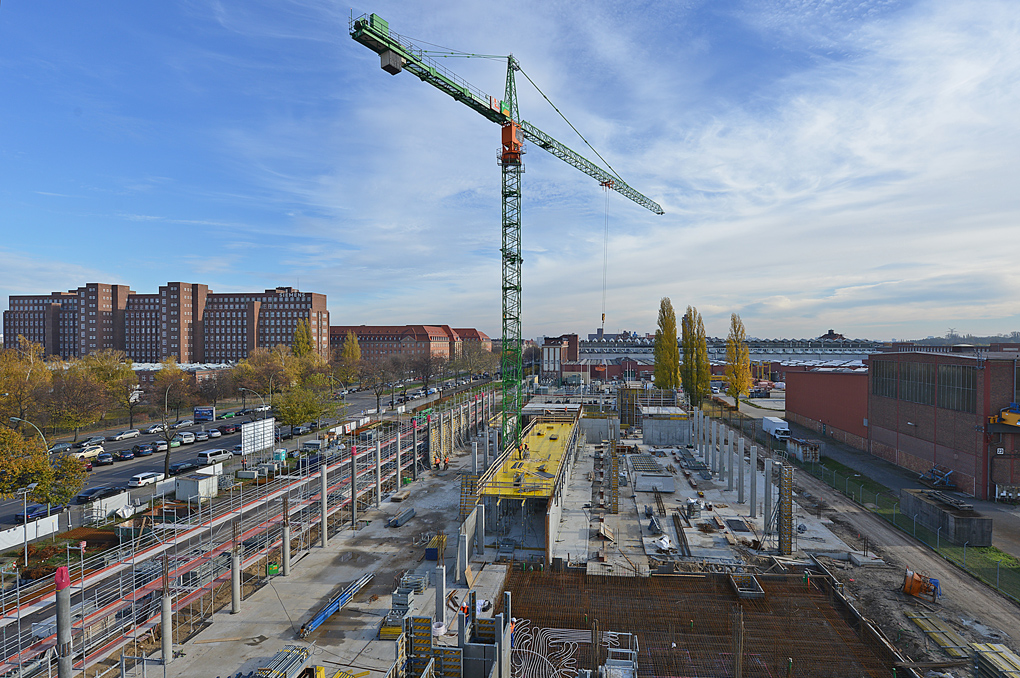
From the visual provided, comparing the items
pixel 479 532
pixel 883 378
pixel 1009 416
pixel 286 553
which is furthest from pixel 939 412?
pixel 286 553

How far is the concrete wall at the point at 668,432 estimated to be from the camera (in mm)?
43812

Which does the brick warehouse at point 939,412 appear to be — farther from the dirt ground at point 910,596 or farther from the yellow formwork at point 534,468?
the yellow formwork at point 534,468

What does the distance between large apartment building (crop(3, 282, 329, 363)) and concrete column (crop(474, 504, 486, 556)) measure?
90500 millimetres

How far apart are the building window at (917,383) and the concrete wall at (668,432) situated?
50.3 ft

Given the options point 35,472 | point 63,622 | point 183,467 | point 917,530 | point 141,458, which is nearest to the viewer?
point 63,622

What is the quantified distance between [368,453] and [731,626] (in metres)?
19.7

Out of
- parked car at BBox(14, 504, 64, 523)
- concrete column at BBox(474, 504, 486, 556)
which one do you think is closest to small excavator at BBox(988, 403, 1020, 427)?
concrete column at BBox(474, 504, 486, 556)

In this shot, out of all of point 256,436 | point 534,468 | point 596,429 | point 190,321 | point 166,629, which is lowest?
point 596,429

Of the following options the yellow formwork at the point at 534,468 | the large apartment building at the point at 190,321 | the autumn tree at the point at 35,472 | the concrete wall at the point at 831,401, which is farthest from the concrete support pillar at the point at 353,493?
the large apartment building at the point at 190,321

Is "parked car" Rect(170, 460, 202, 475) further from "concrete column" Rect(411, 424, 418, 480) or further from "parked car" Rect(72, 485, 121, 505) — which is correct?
"concrete column" Rect(411, 424, 418, 480)

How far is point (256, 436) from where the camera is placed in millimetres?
29953

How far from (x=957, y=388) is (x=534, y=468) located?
989 inches

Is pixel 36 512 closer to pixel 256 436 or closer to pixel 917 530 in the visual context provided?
pixel 256 436

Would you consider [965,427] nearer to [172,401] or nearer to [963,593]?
[963,593]
